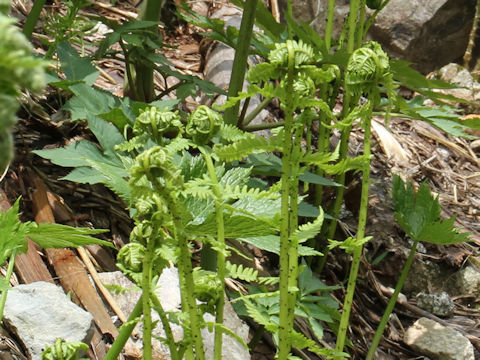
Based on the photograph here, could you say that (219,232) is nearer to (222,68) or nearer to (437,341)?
(437,341)

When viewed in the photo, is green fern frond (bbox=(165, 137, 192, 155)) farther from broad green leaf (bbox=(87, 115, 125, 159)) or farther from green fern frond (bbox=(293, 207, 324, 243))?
broad green leaf (bbox=(87, 115, 125, 159))

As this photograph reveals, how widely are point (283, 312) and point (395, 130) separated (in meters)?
2.57

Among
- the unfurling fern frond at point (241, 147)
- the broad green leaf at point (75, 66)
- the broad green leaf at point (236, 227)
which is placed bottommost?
the broad green leaf at point (236, 227)

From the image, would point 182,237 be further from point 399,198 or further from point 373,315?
point 373,315

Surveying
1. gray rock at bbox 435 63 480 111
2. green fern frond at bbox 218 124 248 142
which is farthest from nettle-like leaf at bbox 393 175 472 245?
gray rock at bbox 435 63 480 111

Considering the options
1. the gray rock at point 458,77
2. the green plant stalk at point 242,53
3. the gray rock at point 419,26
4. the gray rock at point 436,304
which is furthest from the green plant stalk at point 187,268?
the gray rock at point 458,77

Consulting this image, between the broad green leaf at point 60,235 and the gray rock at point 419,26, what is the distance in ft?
9.62

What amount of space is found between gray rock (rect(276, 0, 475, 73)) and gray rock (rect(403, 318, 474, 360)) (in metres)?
2.16

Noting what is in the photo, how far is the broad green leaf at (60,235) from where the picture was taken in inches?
40.8

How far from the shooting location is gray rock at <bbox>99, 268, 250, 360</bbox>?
1.44m

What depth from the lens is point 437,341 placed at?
2.12 m

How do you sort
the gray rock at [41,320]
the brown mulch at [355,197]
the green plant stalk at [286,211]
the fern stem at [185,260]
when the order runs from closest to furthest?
the fern stem at [185,260] → the green plant stalk at [286,211] → the gray rock at [41,320] → the brown mulch at [355,197]

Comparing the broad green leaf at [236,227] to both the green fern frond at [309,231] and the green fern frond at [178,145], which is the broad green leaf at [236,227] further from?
the green fern frond at [178,145]

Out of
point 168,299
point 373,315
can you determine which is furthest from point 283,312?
point 373,315
